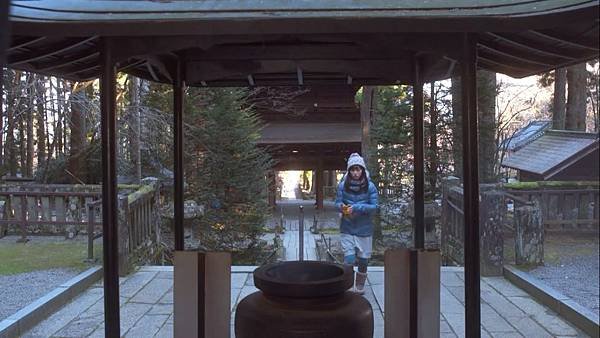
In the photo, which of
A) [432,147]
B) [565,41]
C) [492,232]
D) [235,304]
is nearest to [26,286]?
[235,304]

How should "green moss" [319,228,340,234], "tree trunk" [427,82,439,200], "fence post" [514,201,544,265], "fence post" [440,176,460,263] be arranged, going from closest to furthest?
"fence post" [514,201,544,265] < "fence post" [440,176,460,263] < "tree trunk" [427,82,439,200] < "green moss" [319,228,340,234]

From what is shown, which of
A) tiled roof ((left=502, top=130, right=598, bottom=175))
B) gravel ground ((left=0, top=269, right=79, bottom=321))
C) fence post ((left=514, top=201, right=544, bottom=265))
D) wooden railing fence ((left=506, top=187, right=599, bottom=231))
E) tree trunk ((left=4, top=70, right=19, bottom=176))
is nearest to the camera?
gravel ground ((left=0, top=269, right=79, bottom=321))

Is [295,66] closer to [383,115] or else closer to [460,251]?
[460,251]

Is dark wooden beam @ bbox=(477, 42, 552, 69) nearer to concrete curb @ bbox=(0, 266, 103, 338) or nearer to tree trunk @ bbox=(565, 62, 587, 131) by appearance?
concrete curb @ bbox=(0, 266, 103, 338)

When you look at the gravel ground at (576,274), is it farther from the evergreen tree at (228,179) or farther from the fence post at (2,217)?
the fence post at (2,217)

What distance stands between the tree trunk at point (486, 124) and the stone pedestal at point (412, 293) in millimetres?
6752

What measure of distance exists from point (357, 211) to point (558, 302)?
2073 mm

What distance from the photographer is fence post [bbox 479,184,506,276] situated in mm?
6367

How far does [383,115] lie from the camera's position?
430 inches

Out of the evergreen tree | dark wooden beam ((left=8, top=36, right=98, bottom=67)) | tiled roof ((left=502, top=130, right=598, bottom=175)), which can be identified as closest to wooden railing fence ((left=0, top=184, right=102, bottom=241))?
the evergreen tree

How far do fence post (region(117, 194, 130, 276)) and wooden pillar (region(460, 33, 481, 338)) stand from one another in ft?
15.3

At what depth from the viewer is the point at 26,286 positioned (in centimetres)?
629

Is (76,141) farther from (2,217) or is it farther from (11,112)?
(2,217)

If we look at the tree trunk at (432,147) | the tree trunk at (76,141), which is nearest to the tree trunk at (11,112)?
the tree trunk at (76,141)
